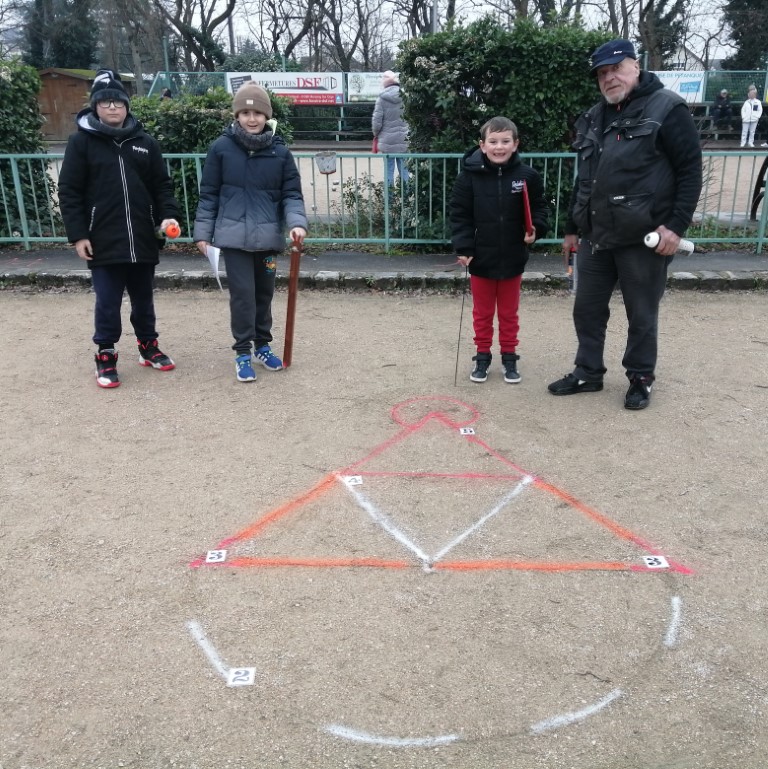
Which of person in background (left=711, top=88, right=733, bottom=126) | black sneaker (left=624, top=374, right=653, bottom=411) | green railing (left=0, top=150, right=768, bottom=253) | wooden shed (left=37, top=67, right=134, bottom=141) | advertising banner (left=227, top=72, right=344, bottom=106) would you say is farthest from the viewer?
wooden shed (left=37, top=67, right=134, bottom=141)

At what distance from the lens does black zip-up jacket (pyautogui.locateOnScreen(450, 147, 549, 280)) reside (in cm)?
488

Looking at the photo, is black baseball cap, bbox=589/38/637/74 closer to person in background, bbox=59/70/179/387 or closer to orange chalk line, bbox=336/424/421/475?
orange chalk line, bbox=336/424/421/475

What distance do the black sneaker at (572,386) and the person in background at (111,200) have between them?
9.21 ft

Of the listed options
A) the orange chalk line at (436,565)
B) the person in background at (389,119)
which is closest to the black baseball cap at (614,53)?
the orange chalk line at (436,565)

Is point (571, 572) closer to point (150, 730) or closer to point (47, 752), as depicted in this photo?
point (150, 730)

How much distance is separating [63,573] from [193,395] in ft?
6.67

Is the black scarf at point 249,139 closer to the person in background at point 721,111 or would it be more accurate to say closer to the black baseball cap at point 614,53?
the black baseball cap at point 614,53

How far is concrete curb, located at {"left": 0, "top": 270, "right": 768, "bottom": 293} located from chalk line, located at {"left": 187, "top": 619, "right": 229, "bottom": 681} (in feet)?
17.4

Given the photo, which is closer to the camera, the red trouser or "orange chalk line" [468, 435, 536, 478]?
"orange chalk line" [468, 435, 536, 478]

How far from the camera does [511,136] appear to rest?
4.76 metres

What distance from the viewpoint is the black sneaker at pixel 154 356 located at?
5.50 m

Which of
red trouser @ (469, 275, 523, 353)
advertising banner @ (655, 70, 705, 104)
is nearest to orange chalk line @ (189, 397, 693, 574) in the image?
red trouser @ (469, 275, 523, 353)

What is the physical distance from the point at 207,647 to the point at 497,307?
3221mm

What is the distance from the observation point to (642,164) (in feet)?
14.2
